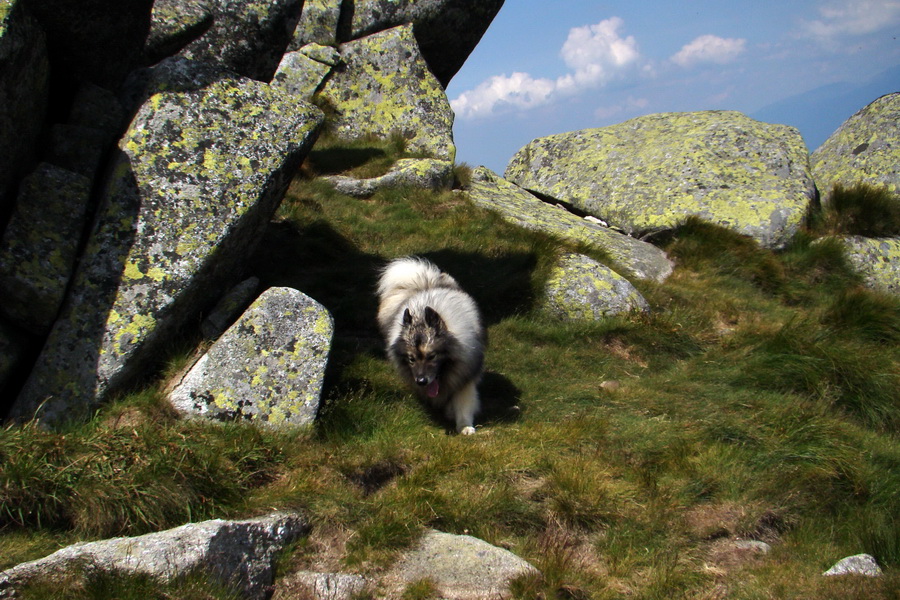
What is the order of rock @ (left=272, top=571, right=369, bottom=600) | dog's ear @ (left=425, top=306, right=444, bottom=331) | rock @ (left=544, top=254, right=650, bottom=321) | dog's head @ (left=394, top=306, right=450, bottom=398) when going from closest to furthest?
1. rock @ (left=272, top=571, right=369, bottom=600)
2. dog's head @ (left=394, top=306, right=450, bottom=398)
3. dog's ear @ (left=425, top=306, right=444, bottom=331)
4. rock @ (left=544, top=254, right=650, bottom=321)

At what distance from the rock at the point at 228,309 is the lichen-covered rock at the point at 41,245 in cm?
129

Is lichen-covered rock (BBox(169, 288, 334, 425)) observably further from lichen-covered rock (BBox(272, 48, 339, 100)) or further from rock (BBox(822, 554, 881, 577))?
lichen-covered rock (BBox(272, 48, 339, 100))

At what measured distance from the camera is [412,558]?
5137mm

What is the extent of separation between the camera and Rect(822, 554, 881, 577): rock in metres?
5.02

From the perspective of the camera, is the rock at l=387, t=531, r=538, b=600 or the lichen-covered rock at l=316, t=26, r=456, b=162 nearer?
the rock at l=387, t=531, r=538, b=600

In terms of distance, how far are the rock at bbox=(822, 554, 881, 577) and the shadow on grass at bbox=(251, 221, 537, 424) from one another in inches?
143

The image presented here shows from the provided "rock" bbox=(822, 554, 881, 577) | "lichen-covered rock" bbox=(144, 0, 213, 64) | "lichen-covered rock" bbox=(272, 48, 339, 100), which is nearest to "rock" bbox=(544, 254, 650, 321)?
"rock" bbox=(822, 554, 881, 577)

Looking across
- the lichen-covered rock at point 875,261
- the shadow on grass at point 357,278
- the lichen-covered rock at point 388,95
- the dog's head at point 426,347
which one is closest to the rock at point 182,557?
the dog's head at point 426,347

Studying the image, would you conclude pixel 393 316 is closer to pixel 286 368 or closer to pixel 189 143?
pixel 286 368

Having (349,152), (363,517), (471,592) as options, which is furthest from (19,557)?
(349,152)

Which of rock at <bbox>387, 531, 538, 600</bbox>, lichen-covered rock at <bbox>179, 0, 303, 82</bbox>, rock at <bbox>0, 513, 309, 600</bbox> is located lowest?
rock at <bbox>387, 531, 538, 600</bbox>

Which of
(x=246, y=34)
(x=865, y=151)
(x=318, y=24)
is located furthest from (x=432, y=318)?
(x=865, y=151)

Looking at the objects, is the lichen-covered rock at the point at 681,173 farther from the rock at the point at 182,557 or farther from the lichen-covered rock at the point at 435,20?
the rock at the point at 182,557

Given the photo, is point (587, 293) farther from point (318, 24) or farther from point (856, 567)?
point (318, 24)
